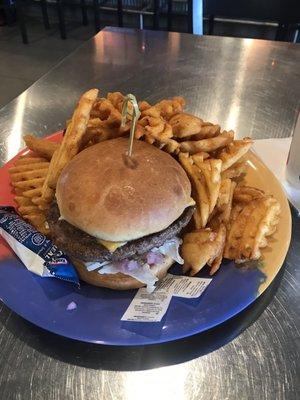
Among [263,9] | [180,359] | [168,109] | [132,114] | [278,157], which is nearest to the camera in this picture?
[180,359]

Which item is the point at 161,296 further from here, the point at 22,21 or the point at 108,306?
the point at 22,21

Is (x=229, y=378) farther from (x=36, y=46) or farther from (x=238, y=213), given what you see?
(x=36, y=46)

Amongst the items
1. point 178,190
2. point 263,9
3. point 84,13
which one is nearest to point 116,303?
point 178,190

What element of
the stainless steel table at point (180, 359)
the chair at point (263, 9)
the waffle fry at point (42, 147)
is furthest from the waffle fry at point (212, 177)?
the chair at point (263, 9)

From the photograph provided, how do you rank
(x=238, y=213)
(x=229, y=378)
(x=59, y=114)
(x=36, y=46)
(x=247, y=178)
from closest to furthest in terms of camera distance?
(x=229, y=378) → (x=238, y=213) → (x=247, y=178) → (x=59, y=114) → (x=36, y=46)

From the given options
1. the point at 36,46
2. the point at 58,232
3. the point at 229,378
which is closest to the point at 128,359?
the point at 229,378

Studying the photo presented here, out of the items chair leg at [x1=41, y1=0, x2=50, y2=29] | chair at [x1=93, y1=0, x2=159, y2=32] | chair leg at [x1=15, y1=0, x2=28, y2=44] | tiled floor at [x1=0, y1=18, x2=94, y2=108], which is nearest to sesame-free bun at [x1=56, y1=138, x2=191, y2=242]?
tiled floor at [x1=0, y1=18, x2=94, y2=108]
